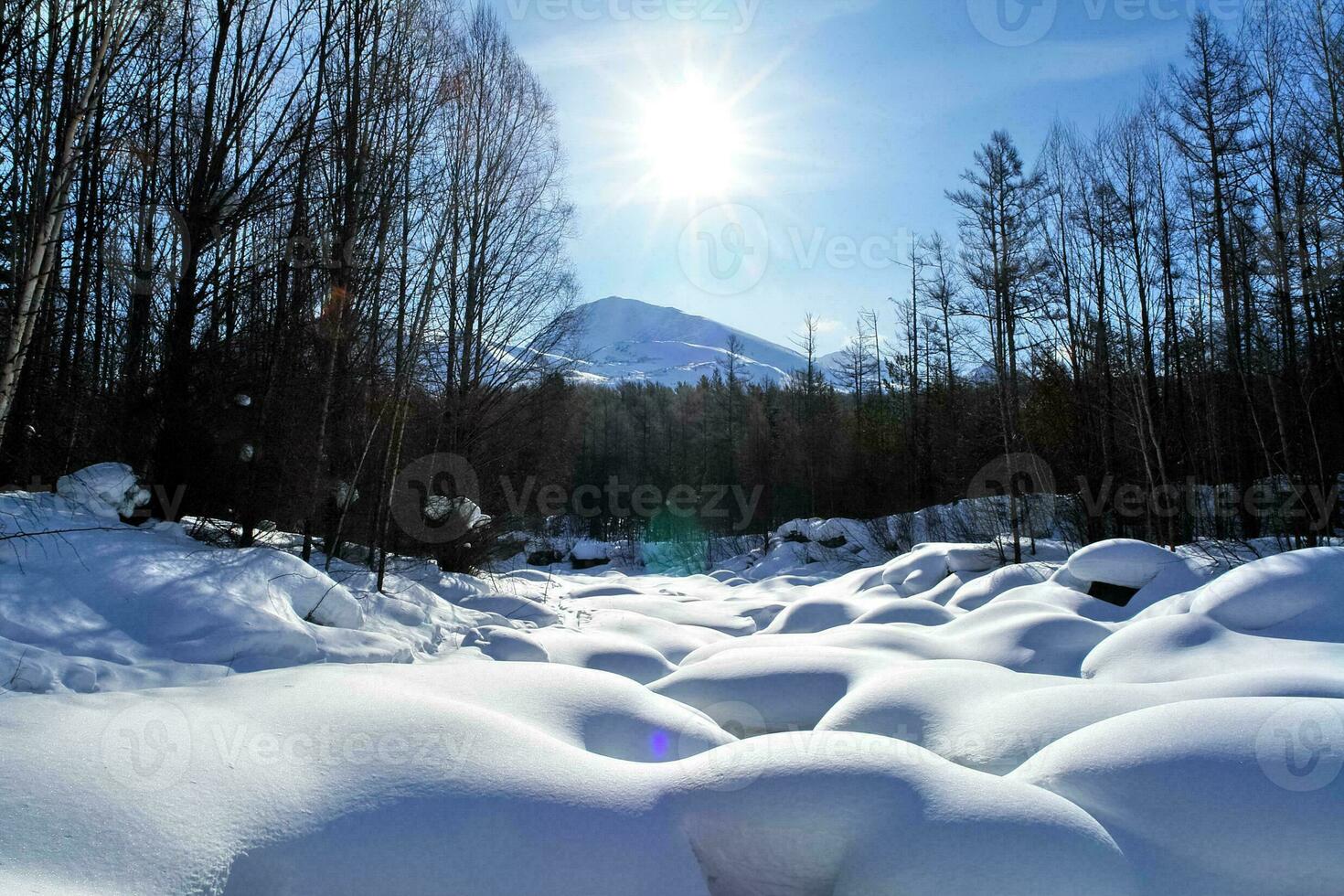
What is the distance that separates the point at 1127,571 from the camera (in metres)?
6.69

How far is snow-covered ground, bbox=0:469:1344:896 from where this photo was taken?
1.79 metres

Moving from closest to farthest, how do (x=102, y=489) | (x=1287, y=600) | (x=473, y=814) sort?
(x=473, y=814) → (x=1287, y=600) → (x=102, y=489)

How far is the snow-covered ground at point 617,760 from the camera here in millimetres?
1788

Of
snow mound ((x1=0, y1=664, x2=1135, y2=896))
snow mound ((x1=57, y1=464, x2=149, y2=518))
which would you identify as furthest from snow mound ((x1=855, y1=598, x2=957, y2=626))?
snow mound ((x1=57, y1=464, x2=149, y2=518))

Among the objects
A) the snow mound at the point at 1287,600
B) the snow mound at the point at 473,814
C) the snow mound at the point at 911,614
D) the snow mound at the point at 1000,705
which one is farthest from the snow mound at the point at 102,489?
the snow mound at the point at 1287,600

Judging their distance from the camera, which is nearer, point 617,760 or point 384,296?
point 617,760

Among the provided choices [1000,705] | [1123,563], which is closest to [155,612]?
[1000,705]

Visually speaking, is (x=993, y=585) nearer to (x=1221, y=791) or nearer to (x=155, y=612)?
(x=1221, y=791)

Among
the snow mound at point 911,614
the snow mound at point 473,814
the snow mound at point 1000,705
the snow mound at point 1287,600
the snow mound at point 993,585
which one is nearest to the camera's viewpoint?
the snow mound at point 473,814

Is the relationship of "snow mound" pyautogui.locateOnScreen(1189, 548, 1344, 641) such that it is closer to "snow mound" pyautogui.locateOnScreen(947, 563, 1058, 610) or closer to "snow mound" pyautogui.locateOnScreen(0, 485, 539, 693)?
"snow mound" pyautogui.locateOnScreen(947, 563, 1058, 610)

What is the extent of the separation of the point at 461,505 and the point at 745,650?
16.1 feet

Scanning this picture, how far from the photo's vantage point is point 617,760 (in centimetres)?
255

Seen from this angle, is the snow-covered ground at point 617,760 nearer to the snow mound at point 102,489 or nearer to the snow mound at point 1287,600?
the snow mound at point 1287,600

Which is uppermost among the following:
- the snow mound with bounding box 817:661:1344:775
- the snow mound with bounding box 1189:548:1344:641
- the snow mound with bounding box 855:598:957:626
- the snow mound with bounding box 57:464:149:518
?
the snow mound with bounding box 57:464:149:518
